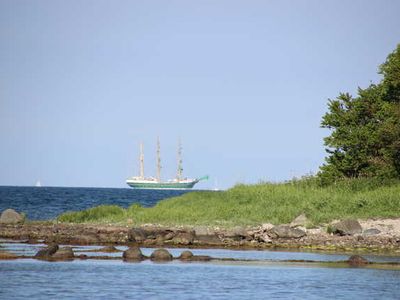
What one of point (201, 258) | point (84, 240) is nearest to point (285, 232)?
point (201, 258)

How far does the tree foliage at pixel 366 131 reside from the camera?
192 feet

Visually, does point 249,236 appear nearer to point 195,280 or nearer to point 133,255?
point 133,255

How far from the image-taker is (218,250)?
4253 centimetres

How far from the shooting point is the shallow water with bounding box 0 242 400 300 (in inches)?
1140

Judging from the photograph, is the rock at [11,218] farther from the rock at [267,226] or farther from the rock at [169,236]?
the rock at [267,226]

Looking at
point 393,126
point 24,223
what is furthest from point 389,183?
point 24,223

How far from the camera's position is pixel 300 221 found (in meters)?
49.1

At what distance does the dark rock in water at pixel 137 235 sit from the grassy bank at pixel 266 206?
6461mm

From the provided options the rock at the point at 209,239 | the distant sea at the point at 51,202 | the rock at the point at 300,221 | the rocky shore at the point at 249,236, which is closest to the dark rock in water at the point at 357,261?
the rocky shore at the point at 249,236

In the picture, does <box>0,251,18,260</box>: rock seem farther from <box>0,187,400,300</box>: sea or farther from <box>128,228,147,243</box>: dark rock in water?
<box>128,228,147,243</box>: dark rock in water

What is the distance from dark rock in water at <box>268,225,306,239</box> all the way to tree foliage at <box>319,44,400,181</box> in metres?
13.5

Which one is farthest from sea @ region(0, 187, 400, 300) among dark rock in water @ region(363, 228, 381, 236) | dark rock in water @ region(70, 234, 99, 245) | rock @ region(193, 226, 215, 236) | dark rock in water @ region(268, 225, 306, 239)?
rock @ region(193, 226, 215, 236)

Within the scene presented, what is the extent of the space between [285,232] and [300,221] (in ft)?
11.0

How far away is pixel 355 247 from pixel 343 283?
11355 millimetres
